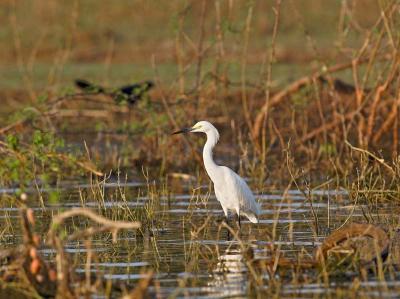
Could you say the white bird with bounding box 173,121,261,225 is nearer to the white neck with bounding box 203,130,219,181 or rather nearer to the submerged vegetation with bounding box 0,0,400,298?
the white neck with bounding box 203,130,219,181

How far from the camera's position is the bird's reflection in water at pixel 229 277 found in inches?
295

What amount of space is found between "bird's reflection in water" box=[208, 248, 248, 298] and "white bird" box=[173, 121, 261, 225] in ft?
6.09

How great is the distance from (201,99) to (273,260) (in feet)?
24.7

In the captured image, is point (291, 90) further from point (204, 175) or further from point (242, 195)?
point (242, 195)

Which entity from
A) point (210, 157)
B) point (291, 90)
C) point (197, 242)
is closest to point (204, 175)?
point (291, 90)

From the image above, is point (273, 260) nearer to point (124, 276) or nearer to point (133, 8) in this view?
point (124, 276)

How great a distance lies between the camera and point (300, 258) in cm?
816

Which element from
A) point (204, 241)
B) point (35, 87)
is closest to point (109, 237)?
point (204, 241)

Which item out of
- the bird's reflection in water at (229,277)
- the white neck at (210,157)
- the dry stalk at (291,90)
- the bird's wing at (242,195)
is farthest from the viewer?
the dry stalk at (291,90)

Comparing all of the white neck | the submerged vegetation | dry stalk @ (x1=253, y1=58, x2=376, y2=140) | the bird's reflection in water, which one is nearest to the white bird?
the white neck

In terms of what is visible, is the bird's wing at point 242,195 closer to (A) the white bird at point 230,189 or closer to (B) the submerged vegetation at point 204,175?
(A) the white bird at point 230,189

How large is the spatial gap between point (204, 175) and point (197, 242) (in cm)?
565

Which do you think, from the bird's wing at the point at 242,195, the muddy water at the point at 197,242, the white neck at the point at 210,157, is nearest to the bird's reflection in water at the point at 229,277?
the muddy water at the point at 197,242

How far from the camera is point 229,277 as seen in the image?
8.03 meters
